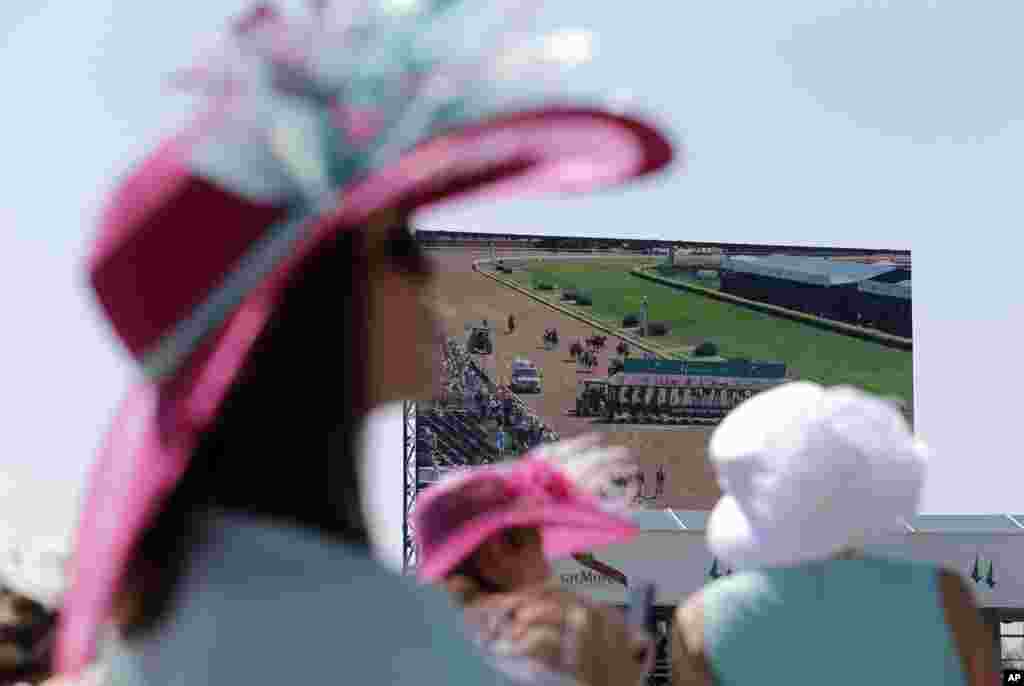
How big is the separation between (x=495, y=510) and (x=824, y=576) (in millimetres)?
610

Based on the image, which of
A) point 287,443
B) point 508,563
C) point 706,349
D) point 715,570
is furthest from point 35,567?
point 706,349

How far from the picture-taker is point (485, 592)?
9.57 feet

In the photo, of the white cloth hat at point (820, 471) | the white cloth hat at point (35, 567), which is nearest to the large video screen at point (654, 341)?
the white cloth hat at point (820, 471)

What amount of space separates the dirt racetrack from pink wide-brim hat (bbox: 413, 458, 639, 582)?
2876 centimetres

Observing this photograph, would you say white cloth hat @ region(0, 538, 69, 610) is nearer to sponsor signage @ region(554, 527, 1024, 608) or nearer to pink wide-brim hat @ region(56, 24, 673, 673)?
pink wide-brim hat @ region(56, 24, 673, 673)

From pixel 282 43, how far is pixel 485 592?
1.70m

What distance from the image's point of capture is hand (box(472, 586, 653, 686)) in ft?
8.23

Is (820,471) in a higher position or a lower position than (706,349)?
higher

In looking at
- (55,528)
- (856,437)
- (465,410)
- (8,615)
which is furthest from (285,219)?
(465,410)

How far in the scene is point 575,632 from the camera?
2.59 metres

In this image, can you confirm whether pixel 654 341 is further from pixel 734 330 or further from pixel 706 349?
pixel 734 330

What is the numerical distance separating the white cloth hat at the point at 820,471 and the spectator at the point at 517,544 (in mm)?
252

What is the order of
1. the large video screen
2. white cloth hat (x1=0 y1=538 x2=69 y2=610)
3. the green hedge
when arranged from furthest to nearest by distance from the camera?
the green hedge, the large video screen, white cloth hat (x1=0 y1=538 x2=69 y2=610)

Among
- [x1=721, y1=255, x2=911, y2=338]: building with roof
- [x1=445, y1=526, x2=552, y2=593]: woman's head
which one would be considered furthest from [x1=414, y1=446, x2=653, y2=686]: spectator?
[x1=721, y1=255, x2=911, y2=338]: building with roof
